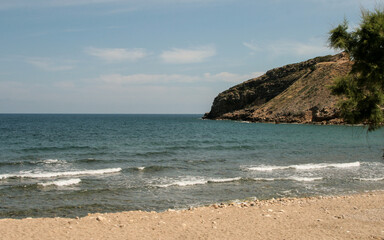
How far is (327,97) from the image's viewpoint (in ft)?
271

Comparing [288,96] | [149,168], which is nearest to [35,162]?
A: [149,168]

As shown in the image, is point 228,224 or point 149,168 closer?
point 228,224

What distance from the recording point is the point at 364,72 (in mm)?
8633

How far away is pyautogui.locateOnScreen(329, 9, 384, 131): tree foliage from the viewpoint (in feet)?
27.1

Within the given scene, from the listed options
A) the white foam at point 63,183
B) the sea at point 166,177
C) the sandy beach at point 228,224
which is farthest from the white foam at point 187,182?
the white foam at point 63,183

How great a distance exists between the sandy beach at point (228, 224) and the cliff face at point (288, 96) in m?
61.7

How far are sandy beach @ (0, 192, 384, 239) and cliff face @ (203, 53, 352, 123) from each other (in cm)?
6166

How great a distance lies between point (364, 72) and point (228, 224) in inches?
256

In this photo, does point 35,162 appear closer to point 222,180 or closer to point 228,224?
point 222,180

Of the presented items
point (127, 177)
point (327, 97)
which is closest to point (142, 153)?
point (127, 177)

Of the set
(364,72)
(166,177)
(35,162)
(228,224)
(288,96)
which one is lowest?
(166,177)

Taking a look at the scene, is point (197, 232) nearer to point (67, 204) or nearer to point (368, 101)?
point (368, 101)

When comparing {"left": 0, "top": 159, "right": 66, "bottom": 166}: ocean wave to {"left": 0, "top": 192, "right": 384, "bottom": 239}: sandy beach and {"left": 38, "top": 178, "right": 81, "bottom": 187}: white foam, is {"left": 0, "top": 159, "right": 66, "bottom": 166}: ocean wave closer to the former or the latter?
{"left": 38, "top": 178, "right": 81, "bottom": 187}: white foam

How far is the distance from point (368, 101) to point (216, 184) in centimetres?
1156
